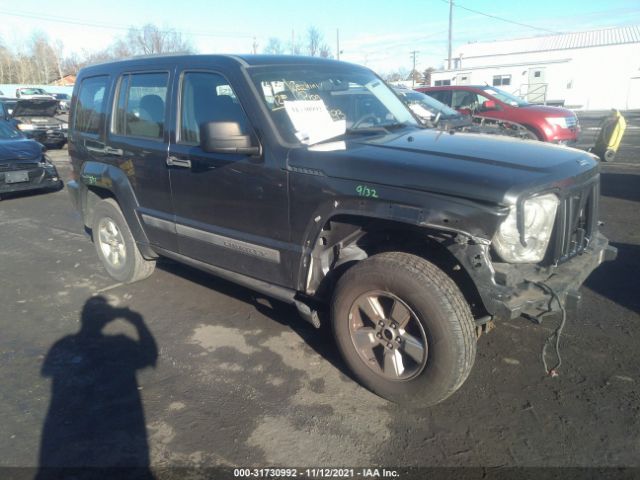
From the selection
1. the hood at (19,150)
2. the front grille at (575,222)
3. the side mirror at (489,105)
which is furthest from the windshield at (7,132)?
the front grille at (575,222)

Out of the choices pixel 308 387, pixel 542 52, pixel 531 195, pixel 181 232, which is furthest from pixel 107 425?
pixel 542 52

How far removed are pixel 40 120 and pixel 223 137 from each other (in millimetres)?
16340

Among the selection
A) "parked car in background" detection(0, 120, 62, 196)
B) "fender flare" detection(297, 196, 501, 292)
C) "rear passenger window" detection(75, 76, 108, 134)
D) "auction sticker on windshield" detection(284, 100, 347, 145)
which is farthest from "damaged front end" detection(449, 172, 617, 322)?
"parked car in background" detection(0, 120, 62, 196)

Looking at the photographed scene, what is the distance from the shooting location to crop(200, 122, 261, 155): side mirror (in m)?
3.05

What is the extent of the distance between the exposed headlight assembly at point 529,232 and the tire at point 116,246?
3.55 m

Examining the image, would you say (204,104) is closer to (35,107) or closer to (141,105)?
(141,105)

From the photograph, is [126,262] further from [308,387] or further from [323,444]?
[323,444]

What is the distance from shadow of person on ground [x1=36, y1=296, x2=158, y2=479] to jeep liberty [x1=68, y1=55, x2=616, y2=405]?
0.85 meters

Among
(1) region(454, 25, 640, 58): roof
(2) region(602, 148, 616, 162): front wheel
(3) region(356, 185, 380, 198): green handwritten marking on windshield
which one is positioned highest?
(1) region(454, 25, 640, 58): roof

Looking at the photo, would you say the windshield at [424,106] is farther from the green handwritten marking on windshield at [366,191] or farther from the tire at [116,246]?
the green handwritten marking on windshield at [366,191]

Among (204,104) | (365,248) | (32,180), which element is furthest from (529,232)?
(32,180)

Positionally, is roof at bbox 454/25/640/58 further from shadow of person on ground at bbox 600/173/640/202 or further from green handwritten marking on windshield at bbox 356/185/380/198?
green handwritten marking on windshield at bbox 356/185/380/198

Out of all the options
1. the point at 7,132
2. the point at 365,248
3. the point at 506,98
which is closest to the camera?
the point at 365,248

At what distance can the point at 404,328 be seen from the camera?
112 inches
